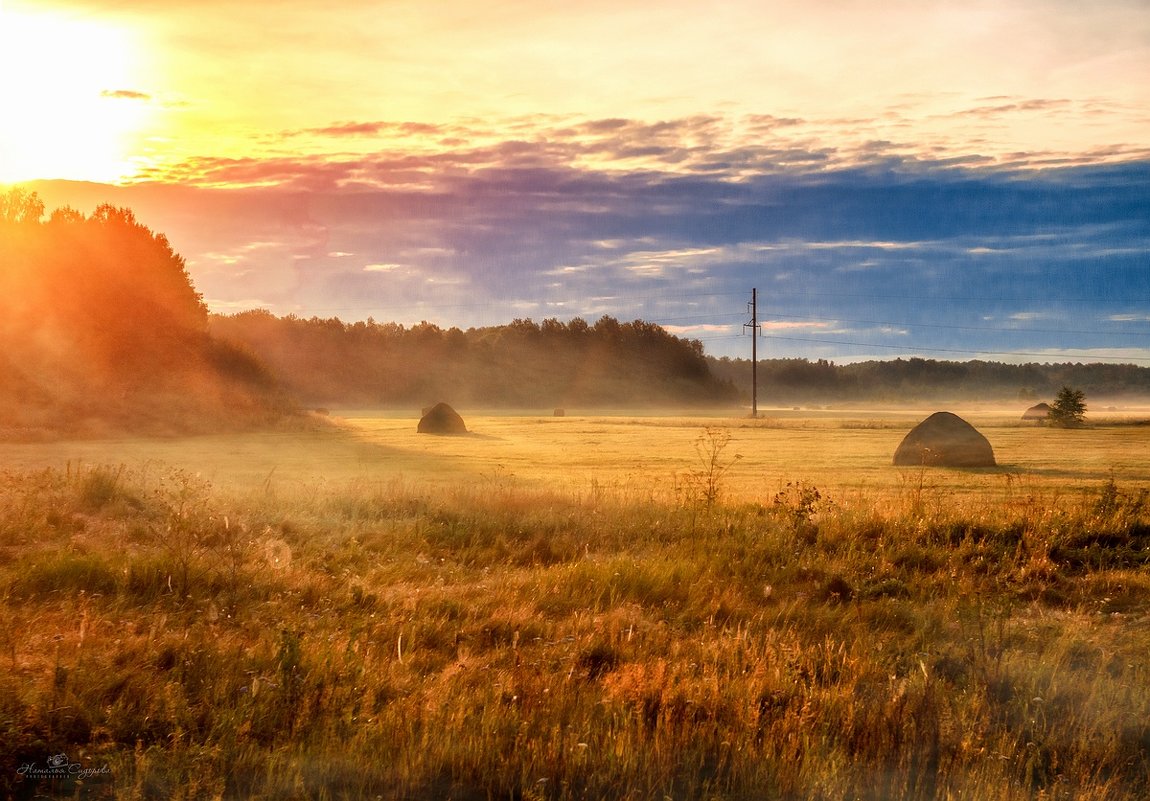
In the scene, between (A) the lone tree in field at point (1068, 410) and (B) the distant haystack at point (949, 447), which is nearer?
(B) the distant haystack at point (949, 447)

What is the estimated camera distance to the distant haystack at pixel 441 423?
1852 inches

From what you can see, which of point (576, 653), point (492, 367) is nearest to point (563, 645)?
point (576, 653)

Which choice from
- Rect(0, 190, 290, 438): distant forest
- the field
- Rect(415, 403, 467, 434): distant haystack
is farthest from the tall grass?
Rect(415, 403, 467, 434): distant haystack

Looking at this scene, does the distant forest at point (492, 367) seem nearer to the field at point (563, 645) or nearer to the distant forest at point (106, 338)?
the distant forest at point (106, 338)

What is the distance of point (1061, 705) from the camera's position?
6234mm

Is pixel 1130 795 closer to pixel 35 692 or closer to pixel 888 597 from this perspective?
pixel 888 597

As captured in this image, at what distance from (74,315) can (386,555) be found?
4128cm

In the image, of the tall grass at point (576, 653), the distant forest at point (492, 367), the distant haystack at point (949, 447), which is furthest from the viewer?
the distant forest at point (492, 367)

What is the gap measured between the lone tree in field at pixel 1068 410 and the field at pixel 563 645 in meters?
44.3

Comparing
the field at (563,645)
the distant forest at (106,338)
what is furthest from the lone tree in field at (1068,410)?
the distant forest at (106,338)

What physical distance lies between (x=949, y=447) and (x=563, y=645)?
25.2 m

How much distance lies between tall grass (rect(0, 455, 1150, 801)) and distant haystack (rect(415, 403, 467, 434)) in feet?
112

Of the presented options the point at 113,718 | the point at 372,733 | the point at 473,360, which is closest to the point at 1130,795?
the point at 372,733

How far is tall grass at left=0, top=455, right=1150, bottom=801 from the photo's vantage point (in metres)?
5.00
